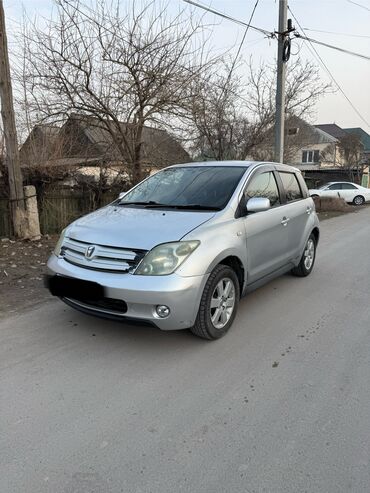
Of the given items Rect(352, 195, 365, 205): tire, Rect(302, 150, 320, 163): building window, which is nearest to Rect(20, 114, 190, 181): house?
Rect(352, 195, 365, 205): tire

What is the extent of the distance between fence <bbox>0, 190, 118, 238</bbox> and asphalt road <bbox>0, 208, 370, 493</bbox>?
4483mm

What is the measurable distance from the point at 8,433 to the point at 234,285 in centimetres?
227

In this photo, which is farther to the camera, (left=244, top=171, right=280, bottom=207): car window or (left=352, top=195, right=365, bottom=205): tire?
(left=352, top=195, right=365, bottom=205): tire

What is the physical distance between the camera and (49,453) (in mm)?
2266

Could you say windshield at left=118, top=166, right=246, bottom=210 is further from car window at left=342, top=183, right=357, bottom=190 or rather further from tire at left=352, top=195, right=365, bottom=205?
tire at left=352, top=195, right=365, bottom=205

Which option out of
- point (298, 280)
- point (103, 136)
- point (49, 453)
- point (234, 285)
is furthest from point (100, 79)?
point (49, 453)

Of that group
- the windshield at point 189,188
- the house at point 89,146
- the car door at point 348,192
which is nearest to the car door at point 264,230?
the windshield at point 189,188

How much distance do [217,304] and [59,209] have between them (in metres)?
6.16

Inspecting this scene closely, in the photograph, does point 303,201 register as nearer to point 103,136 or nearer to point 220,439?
point 220,439

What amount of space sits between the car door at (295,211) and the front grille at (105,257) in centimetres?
237

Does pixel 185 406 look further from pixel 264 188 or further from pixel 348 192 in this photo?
pixel 348 192

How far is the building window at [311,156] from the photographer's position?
1668 inches

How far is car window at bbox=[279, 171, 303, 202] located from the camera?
5.23 m

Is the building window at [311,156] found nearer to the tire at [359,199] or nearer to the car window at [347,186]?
the car window at [347,186]
